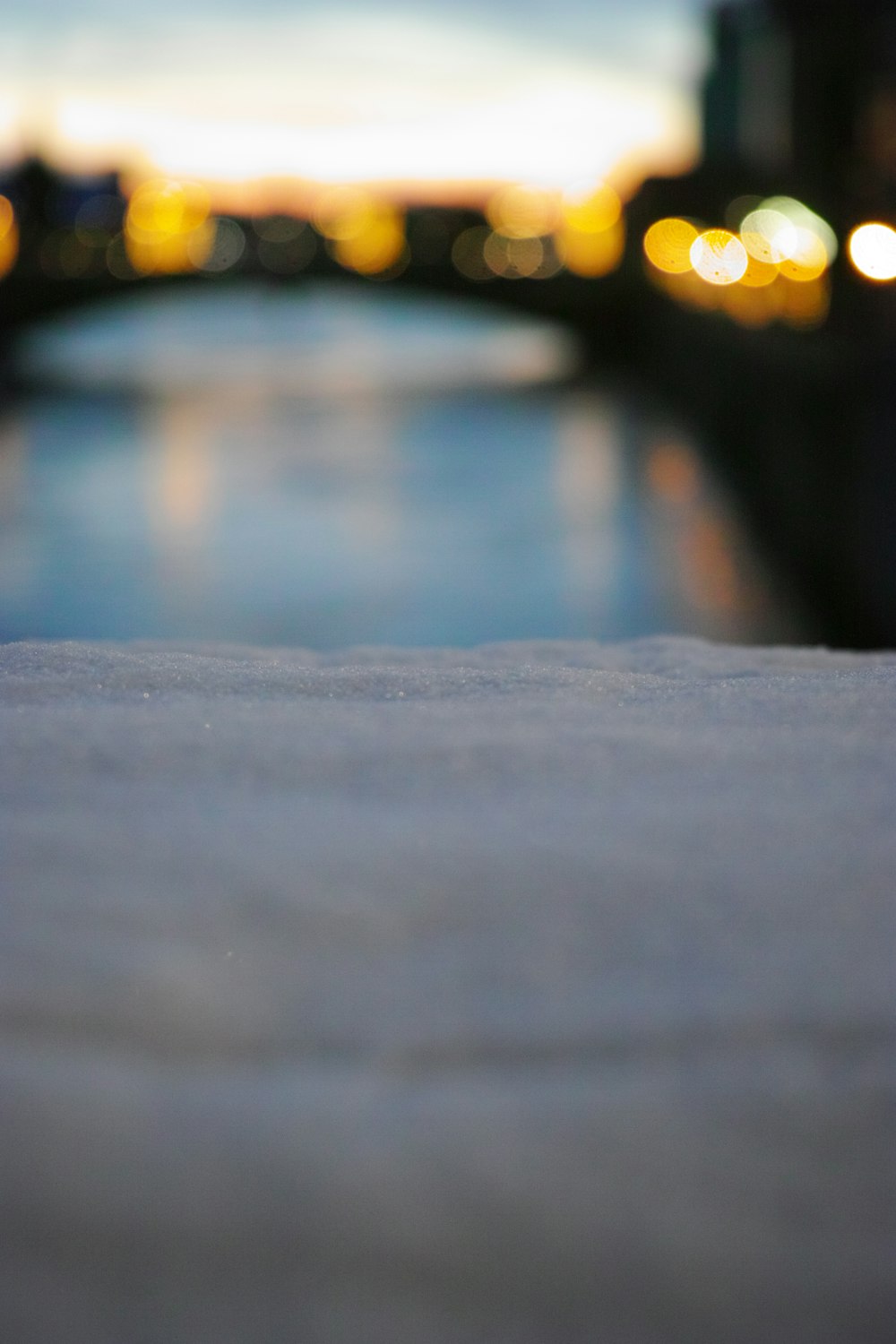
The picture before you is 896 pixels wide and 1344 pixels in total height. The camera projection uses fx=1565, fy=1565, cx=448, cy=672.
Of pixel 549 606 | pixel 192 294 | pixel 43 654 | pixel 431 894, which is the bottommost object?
pixel 549 606

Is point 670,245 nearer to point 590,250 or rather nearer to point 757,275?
point 590,250

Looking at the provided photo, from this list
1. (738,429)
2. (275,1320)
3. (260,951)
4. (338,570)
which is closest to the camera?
(275,1320)

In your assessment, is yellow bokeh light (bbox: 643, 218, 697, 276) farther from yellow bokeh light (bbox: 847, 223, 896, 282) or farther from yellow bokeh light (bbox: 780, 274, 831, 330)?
yellow bokeh light (bbox: 847, 223, 896, 282)

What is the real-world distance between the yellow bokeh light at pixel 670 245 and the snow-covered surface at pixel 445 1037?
86.1 feet

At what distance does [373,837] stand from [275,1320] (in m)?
0.40

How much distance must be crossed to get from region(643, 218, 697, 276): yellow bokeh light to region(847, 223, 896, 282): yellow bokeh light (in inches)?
683

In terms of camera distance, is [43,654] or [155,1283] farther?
[43,654]

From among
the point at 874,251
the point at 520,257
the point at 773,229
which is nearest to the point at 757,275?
the point at 773,229

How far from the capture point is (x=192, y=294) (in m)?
34.8

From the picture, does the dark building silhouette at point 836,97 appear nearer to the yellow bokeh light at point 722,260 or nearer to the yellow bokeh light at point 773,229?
the yellow bokeh light at point 722,260

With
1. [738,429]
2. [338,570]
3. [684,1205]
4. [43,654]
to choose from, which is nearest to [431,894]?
[684,1205]

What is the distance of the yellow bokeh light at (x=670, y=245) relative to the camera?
27969 mm

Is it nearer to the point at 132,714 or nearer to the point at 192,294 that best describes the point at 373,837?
the point at 132,714

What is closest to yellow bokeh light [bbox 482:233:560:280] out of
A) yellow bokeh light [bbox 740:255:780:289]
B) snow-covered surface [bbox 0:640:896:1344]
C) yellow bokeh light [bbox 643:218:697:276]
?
yellow bokeh light [bbox 643:218:697:276]
